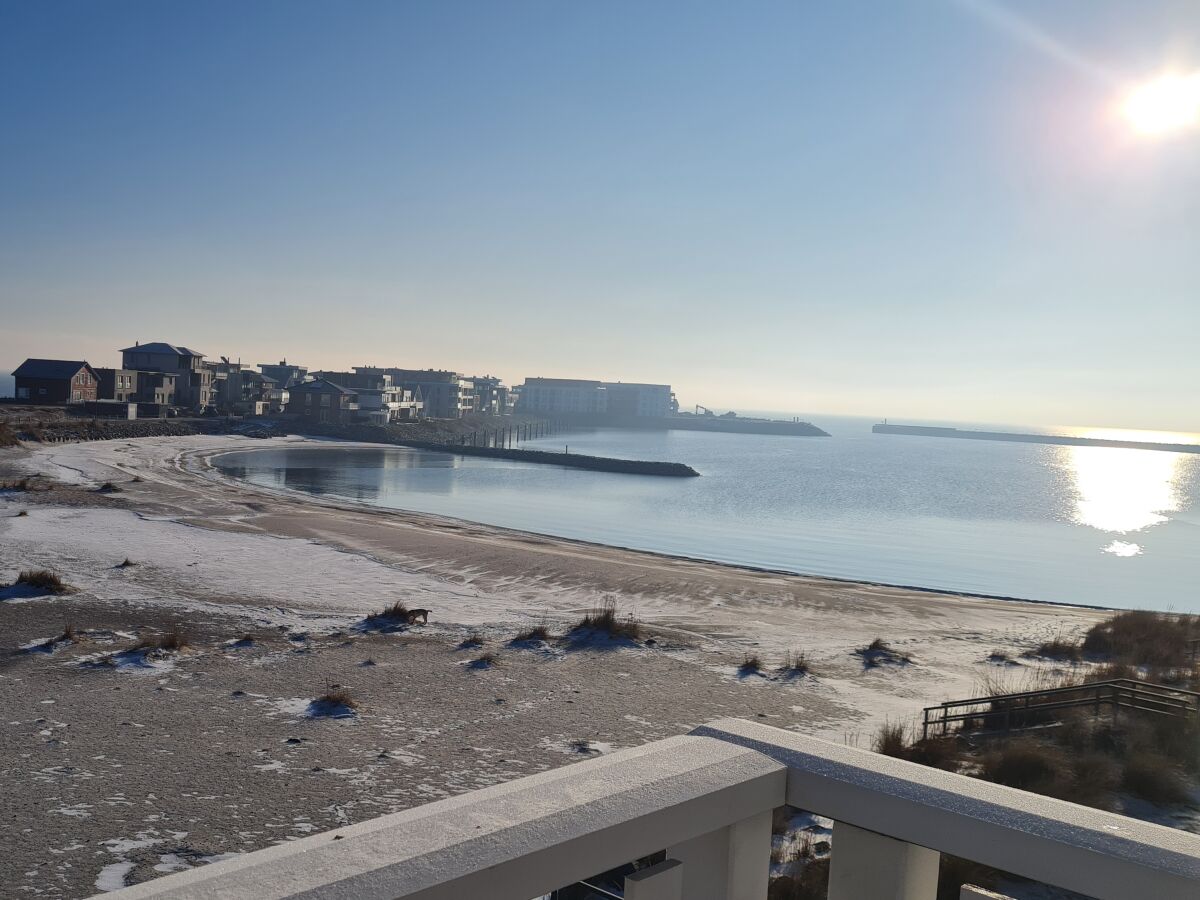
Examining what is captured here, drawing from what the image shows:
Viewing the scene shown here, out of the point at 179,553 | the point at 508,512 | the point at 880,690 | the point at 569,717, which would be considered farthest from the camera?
the point at 508,512

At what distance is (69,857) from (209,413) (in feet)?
300

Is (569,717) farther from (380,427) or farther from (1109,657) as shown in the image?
(380,427)

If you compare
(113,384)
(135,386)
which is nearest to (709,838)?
(113,384)

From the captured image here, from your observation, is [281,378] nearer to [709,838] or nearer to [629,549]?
[629,549]

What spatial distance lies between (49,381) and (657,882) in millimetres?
91591

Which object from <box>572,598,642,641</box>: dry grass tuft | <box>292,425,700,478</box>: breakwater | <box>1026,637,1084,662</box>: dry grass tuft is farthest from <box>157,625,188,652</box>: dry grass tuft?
<box>292,425,700,478</box>: breakwater

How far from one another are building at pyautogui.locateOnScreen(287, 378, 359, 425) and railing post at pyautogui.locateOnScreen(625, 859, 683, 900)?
100791 mm

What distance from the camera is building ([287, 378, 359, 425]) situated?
9856cm

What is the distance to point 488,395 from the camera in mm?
162250

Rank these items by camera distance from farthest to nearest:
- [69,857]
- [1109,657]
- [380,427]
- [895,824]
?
1. [380,427]
2. [1109,657]
3. [69,857]
4. [895,824]

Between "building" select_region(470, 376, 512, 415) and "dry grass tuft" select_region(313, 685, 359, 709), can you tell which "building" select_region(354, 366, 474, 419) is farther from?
"dry grass tuft" select_region(313, 685, 359, 709)

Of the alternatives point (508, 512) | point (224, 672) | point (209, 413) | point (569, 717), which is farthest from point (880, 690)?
point (209, 413)

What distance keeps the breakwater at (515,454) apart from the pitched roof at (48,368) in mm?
20449

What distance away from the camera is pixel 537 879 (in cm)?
152
